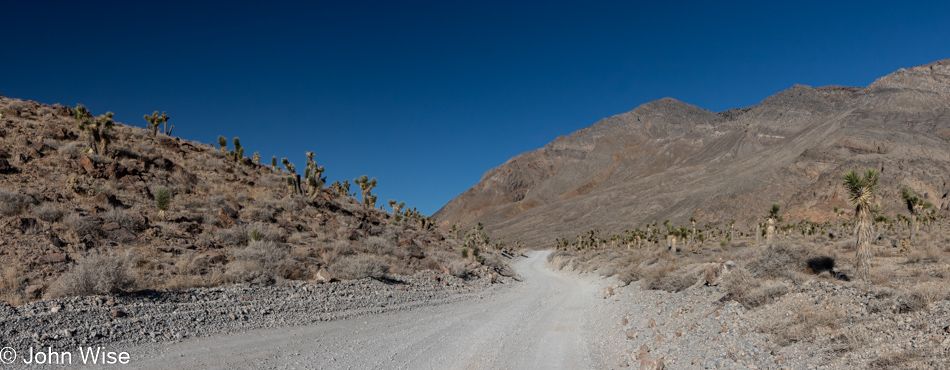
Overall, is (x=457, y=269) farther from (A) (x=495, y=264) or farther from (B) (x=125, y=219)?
(B) (x=125, y=219)

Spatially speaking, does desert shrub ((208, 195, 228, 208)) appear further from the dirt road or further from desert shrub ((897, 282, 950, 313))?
desert shrub ((897, 282, 950, 313))

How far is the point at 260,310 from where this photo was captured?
9828 mm

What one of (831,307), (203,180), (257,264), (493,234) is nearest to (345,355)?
(257,264)

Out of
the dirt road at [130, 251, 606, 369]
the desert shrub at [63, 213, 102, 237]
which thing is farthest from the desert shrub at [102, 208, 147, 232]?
the dirt road at [130, 251, 606, 369]

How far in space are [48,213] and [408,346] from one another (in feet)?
38.7

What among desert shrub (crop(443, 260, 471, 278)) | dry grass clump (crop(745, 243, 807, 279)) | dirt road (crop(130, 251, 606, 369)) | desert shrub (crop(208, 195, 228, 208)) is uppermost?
desert shrub (crop(208, 195, 228, 208))

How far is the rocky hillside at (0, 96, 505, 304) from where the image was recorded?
33.6 ft

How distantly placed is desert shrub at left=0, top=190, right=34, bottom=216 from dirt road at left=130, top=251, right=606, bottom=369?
31.9ft

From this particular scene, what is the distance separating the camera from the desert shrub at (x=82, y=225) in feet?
40.7

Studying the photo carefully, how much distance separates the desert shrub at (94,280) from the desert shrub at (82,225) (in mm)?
3965

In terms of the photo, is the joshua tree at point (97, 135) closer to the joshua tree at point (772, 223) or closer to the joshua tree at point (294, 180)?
the joshua tree at point (294, 180)

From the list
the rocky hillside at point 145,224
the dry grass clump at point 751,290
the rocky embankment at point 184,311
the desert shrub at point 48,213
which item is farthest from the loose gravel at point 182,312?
the dry grass clump at point 751,290

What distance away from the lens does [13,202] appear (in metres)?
12.8

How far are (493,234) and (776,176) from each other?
78.8 meters
